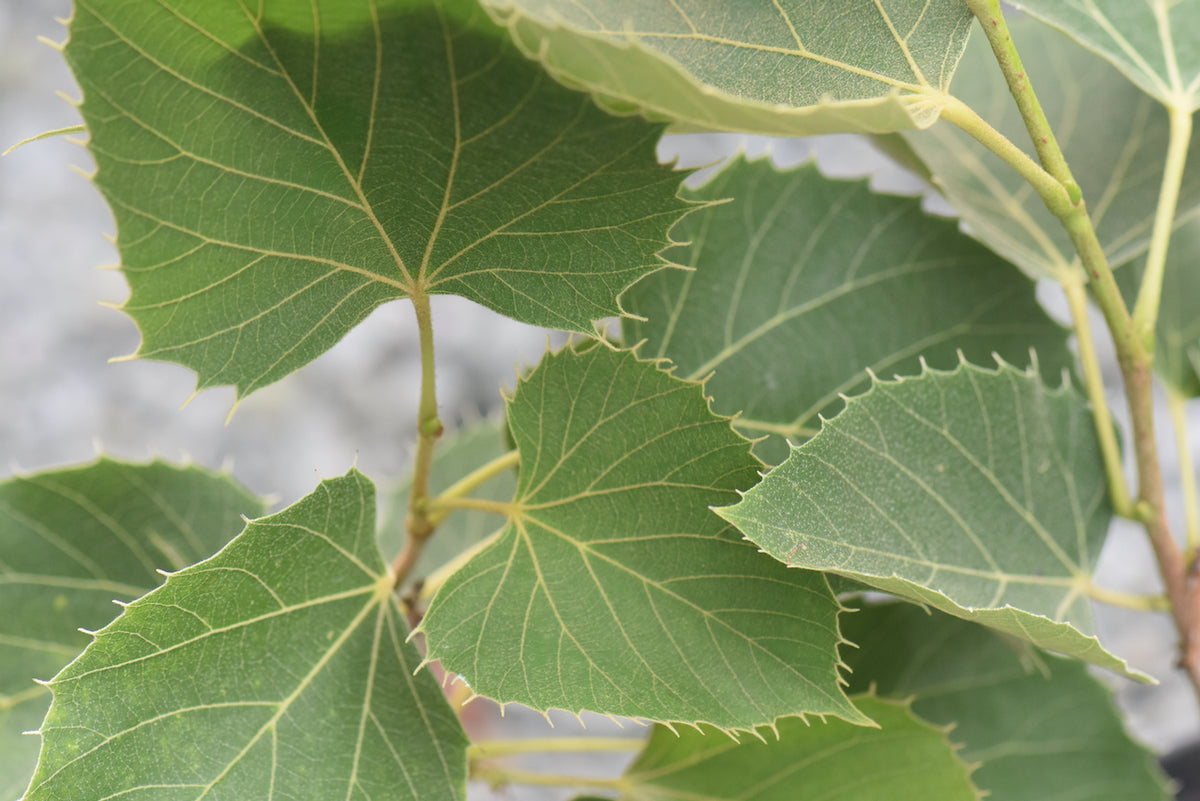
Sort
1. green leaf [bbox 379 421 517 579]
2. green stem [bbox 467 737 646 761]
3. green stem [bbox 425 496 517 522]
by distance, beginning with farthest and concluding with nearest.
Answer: green leaf [bbox 379 421 517 579] < green stem [bbox 467 737 646 761] < green stem [bbox 425 496 517 522]

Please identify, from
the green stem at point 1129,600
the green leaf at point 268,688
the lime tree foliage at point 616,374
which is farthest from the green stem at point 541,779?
the green stem at point 1129,600

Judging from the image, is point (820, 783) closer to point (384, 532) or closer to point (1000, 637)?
point (1000, 637)

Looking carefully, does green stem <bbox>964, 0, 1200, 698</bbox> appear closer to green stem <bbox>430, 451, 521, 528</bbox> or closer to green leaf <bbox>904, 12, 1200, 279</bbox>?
green leaf <bbox>904, 12, 1200, 279</bbox>

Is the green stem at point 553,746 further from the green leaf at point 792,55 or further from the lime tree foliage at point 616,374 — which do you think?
the green leaf at point 792,55

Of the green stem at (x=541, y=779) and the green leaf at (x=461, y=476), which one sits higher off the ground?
the green leaf at (x=461, y=476)

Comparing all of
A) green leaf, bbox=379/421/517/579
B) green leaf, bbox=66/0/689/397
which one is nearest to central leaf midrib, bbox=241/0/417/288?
green leaf, bbox=66/0/689/397

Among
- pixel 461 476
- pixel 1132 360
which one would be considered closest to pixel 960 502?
pixel 1132 360

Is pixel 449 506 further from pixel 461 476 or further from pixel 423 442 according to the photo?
pixel 461 476

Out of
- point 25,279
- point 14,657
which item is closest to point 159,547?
point 14,657
